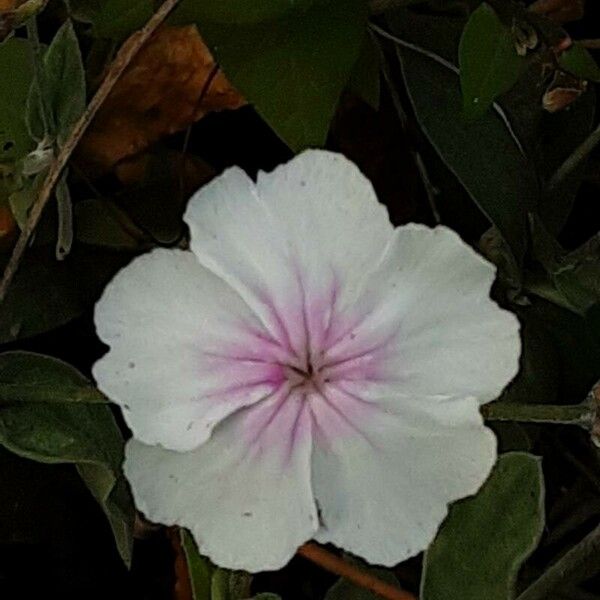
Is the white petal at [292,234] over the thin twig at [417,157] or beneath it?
over

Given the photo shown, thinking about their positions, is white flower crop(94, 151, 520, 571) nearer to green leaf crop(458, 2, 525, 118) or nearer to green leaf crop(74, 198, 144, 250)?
green leaf crop(458, 2, 525, 118)

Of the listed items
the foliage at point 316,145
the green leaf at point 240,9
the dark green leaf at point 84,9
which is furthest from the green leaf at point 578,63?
the dark green leaf at point 84,9

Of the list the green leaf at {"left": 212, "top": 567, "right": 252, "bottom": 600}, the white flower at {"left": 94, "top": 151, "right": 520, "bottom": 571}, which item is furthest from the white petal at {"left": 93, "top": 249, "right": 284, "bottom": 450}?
the green leaf at {"left": 212, "top": 567, "right": 252, "bottom": 600}

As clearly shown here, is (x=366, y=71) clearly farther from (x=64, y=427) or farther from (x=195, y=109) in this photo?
(x=64, y=427)

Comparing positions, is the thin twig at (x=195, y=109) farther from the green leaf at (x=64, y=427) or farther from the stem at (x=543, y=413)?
the stem at (x=543, y=413)

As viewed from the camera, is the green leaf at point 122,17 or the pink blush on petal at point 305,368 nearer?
the pink blush on petal at point 305,368

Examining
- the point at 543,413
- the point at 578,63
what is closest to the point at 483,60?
the point at 578,63
